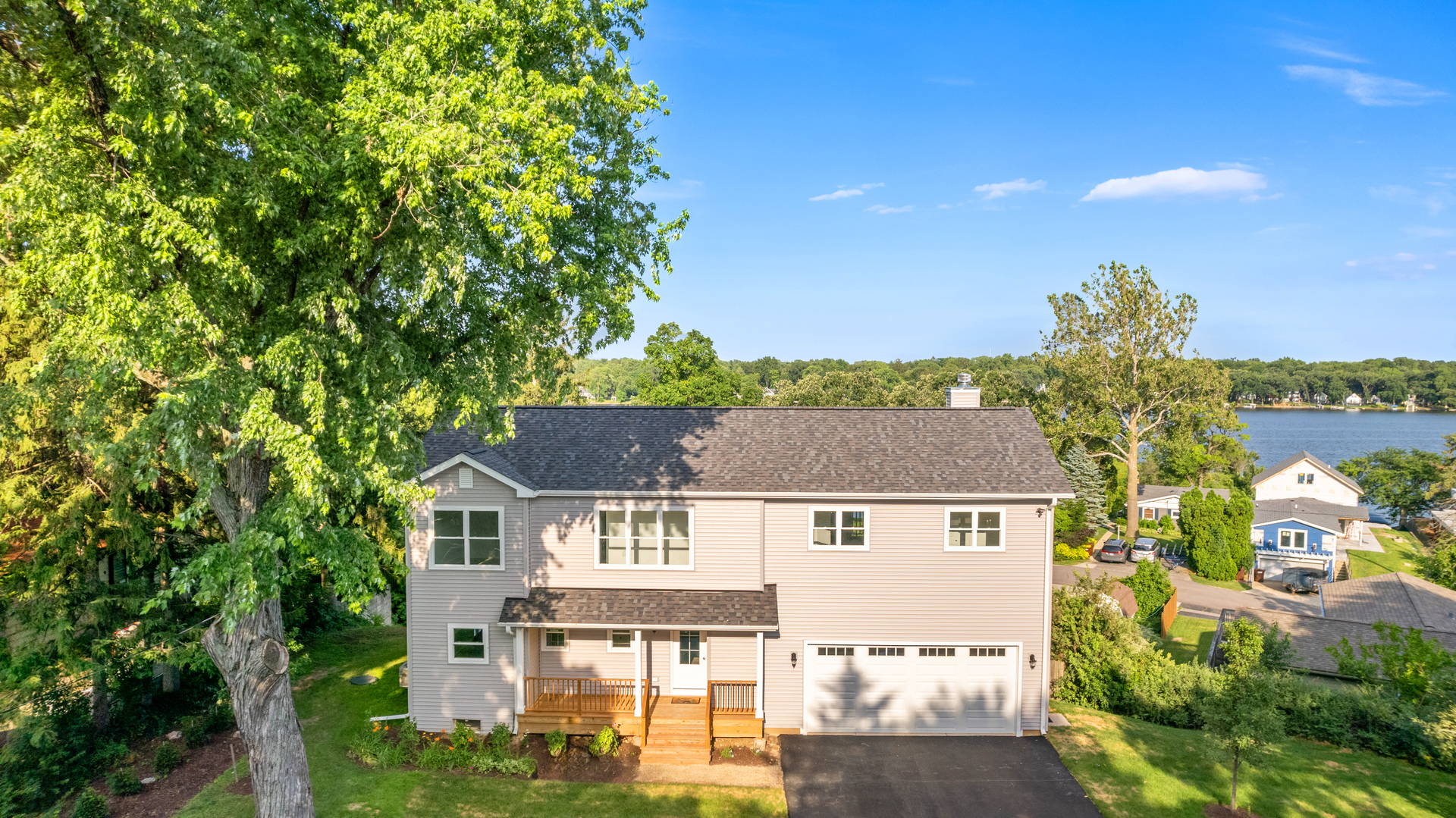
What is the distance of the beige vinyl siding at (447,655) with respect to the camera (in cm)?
1520

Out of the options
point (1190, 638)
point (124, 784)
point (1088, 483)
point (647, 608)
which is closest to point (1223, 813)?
Answer: point (647, 608)

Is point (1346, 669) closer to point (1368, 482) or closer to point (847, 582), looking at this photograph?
point (847, 582)

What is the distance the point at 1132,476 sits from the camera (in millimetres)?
43688

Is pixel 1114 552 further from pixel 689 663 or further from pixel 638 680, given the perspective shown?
pixel 638 680

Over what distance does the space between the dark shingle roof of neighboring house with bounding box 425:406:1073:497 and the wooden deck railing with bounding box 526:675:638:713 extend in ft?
14.2

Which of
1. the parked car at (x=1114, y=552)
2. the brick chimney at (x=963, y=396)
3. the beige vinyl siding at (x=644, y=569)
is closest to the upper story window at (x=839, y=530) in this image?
the beige vinyl siding at (x=644, y=569)

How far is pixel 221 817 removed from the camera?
1212cm

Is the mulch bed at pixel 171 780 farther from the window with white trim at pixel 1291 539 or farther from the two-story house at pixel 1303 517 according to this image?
the window with white trim at pixel 1291 539

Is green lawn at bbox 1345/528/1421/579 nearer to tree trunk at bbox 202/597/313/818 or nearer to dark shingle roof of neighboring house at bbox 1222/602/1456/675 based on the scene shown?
dark shingle roof of neighboring house at bbox 1222/602/1456/675

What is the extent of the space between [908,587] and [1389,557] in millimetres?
42379

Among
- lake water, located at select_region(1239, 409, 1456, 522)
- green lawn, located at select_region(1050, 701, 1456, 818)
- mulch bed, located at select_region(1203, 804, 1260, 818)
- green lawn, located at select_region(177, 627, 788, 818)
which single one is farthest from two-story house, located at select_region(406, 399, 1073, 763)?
lake water, located at select_region(1239, 409, 1456, 522)

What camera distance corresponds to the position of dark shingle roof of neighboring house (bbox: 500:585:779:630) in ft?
47.2

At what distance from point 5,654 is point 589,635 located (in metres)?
10.9

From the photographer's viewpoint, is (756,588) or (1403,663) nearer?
(756,588)
